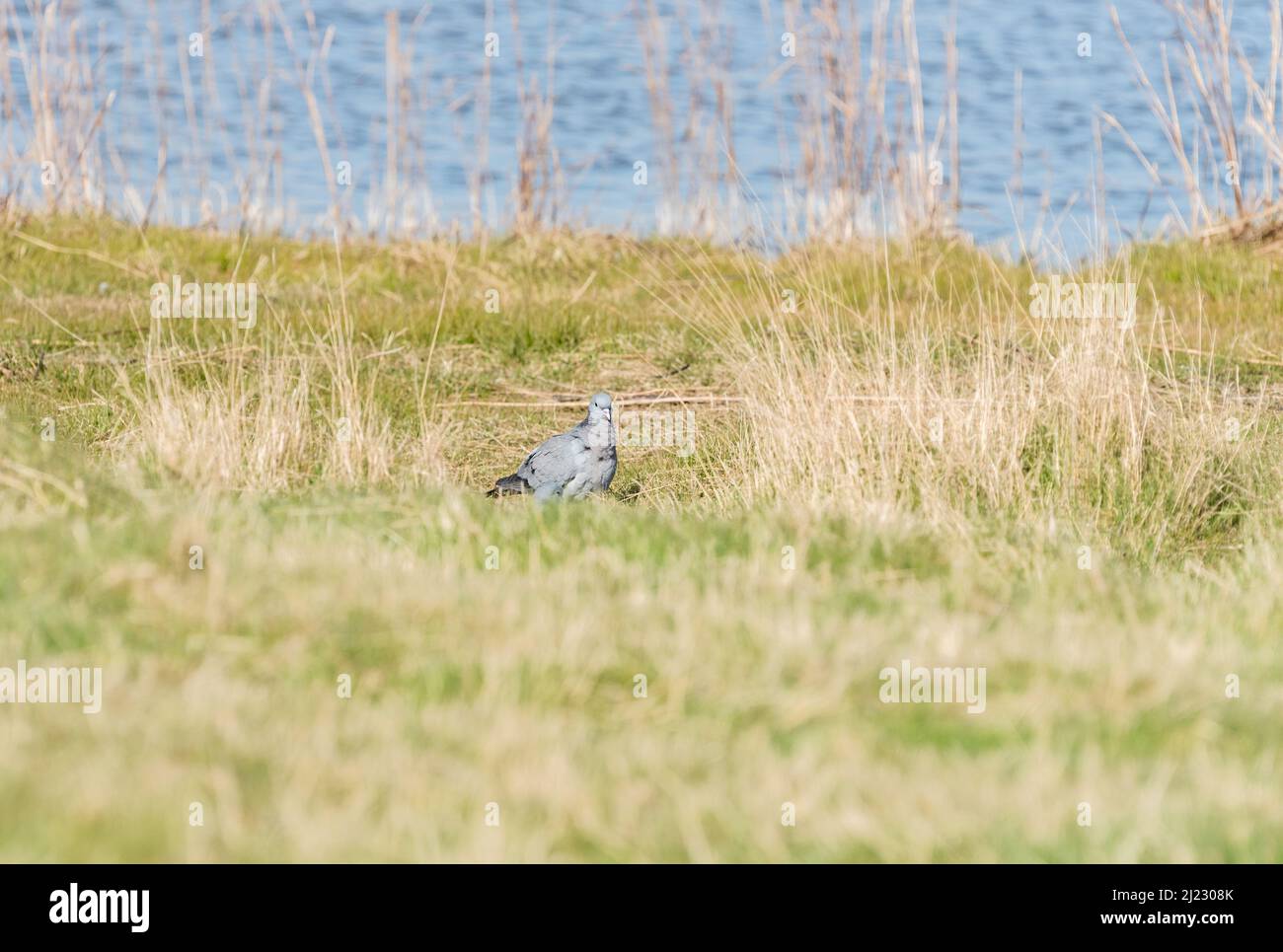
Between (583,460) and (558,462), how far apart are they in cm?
13

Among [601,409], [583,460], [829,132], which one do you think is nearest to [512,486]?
[583,460]

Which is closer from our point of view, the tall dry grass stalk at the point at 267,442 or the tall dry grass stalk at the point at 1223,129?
the tall dry grass stalk at the point at 267,442

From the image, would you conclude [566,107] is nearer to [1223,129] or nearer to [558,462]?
[1223,129]

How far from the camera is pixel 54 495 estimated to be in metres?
5.25

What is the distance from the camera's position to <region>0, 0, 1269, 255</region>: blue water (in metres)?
14.2

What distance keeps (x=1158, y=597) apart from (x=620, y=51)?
18.8 metres

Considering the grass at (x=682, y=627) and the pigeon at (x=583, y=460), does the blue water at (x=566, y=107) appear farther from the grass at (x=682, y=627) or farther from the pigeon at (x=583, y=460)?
the pigeon at (x=583, y=460)

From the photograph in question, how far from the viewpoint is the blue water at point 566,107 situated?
1423 centimetres

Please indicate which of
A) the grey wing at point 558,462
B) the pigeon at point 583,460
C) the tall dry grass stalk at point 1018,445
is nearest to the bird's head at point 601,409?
the pigeon at point 583,460

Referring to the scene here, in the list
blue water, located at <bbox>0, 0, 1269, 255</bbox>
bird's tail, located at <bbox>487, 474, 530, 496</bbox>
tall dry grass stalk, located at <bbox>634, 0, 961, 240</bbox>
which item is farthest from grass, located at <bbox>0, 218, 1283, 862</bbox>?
blue water, located at <bbox>0, 0, 1269, 255</bbox>

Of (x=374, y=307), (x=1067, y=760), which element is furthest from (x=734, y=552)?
(x=374, y=307)

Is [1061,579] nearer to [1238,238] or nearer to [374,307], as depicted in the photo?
[374,307]

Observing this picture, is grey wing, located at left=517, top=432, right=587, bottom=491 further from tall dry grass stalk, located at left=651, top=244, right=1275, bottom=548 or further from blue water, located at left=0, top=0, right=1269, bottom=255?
blue water, located at left=0, top=0, right=1269, bottom=255

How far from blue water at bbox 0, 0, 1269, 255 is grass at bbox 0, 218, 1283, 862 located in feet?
18.7
